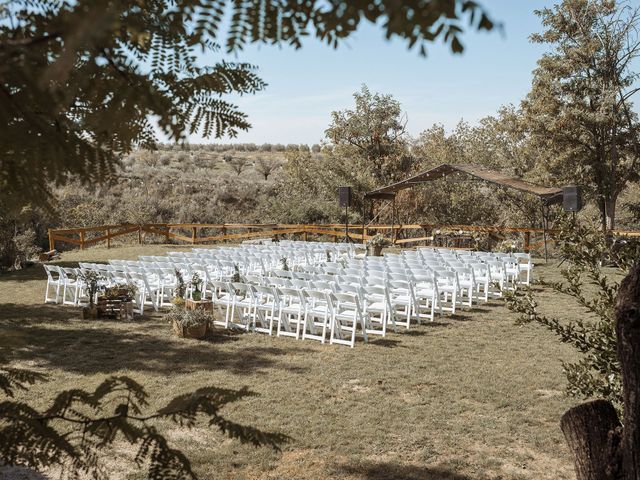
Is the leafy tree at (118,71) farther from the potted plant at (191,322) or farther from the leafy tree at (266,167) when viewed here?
the leafy tree at (266,167)

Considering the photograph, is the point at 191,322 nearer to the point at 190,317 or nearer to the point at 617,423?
the point at 190,317

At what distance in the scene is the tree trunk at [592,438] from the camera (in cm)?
268

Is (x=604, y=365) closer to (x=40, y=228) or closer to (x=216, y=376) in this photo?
(x=216, y=376)

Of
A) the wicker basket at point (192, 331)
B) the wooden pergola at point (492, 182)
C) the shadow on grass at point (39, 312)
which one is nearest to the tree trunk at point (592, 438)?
the wicker basket at point (192, 331)

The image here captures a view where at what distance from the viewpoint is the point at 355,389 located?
682 cm

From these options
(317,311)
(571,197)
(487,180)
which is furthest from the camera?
(487,180)

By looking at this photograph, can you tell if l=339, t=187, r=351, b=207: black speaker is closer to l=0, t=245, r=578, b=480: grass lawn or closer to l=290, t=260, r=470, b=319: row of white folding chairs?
l=290, t=260, r=470, b=319: row of white folding chairs

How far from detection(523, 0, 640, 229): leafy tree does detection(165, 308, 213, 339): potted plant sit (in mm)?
20379

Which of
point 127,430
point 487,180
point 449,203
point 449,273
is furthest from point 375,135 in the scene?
point 127,430

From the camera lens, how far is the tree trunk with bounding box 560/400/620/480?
268 cm

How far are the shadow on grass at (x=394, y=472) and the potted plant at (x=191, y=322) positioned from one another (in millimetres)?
5066

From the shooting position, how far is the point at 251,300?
10.0 metres

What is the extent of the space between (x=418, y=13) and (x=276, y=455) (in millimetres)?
4742

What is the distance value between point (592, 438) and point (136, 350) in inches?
276
